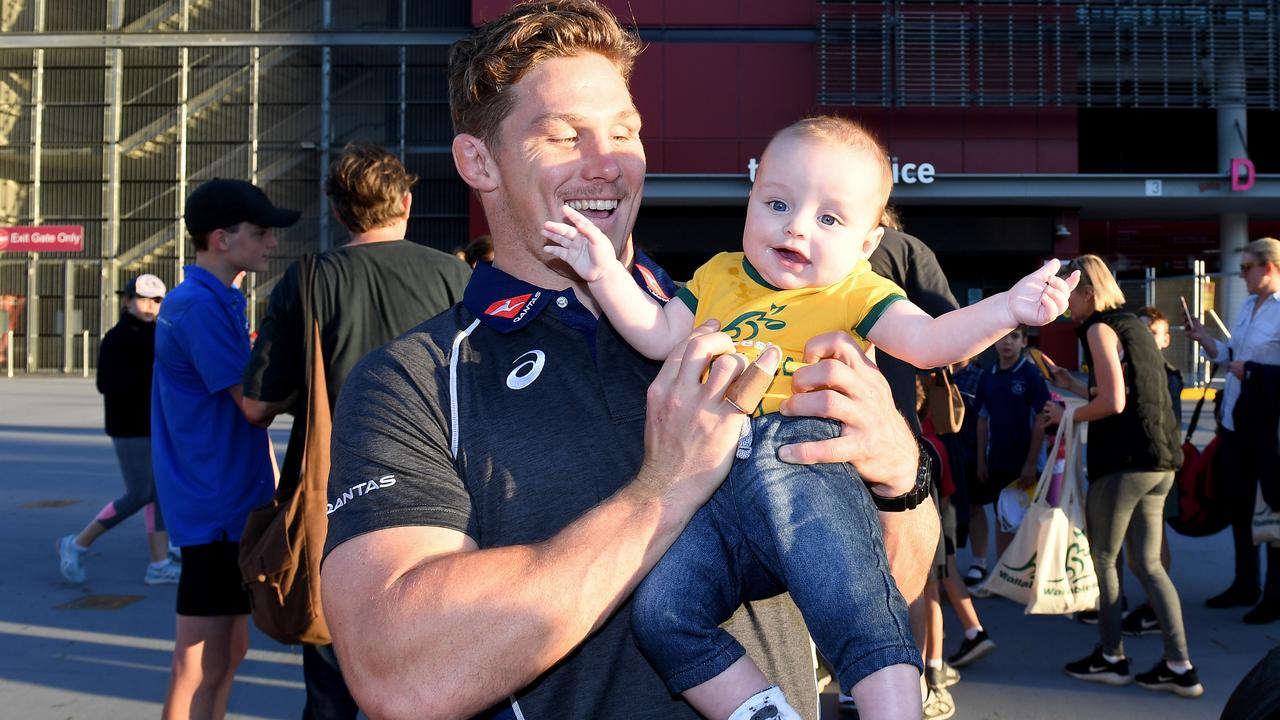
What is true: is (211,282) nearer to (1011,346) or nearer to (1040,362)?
(1011,346)

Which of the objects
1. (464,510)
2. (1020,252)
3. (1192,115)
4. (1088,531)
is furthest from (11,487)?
(1192,115)

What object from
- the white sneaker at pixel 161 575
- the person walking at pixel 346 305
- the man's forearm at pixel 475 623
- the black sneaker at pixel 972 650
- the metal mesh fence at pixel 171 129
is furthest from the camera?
the metal mesh fence at pixel 171 129

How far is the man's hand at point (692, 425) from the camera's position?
5.79ft

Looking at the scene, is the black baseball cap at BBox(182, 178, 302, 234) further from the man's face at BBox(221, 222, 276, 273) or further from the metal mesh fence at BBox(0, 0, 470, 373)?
the metal mesh fence at BBox(0, 0, 470, 373)

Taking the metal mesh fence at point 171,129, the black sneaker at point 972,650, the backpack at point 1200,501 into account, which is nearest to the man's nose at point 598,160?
the black sneaker at point 972,650

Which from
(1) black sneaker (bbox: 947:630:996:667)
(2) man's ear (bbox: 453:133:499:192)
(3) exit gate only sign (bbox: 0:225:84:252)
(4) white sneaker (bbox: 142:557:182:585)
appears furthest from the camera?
(3) exit gate only sign (bbox: 0:225:84:252)

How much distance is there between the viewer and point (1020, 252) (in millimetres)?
26969

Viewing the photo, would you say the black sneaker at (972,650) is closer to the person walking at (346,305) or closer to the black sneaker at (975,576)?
the black sneaker at (975,576)

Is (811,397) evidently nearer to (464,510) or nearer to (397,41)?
(464,510)

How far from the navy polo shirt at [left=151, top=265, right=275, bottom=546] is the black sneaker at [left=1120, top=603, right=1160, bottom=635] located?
5.05 m

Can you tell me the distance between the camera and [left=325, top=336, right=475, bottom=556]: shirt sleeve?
1736 mm

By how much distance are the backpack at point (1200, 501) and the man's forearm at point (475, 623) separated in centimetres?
629

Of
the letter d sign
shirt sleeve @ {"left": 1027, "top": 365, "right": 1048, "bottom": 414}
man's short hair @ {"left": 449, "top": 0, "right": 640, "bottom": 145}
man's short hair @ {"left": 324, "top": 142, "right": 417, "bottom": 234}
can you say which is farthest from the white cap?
the letter d sign

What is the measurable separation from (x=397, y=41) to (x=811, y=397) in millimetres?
29262
